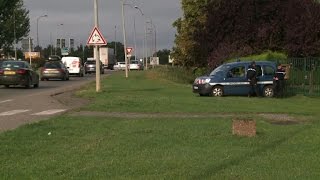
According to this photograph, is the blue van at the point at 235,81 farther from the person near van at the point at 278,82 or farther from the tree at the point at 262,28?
the tree at the point at 262,28

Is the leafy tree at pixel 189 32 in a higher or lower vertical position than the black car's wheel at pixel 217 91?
higher

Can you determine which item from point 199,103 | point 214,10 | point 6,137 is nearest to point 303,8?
point 214,10

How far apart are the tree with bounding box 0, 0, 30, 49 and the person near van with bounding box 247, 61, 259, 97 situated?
58.4m

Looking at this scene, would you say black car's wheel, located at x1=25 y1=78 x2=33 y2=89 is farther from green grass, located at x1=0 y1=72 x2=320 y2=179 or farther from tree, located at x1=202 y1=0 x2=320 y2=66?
green grass, located at x1=0 y1=72 x2=320 y2=179

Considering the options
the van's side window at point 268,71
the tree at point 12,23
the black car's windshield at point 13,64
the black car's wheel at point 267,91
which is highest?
the tree at point 12,23

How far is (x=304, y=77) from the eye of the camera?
29.4 metres

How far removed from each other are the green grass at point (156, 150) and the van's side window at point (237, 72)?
428 inches

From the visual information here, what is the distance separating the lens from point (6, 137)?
11.5 metres

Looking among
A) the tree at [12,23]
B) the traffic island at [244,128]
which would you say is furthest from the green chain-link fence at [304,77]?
the tree at [12,23]

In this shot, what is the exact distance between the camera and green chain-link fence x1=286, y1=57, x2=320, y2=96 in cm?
2861

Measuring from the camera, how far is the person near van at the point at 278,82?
86.0 ft

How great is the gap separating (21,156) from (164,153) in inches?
88.3

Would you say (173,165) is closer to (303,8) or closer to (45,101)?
(45,101)

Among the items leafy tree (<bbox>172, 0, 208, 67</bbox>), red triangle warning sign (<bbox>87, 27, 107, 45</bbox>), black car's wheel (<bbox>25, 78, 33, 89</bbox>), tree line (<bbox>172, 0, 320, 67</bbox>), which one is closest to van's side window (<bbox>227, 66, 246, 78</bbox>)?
red triangle warning sign (<bbox>87, 27, 107, 45</bbox>)
